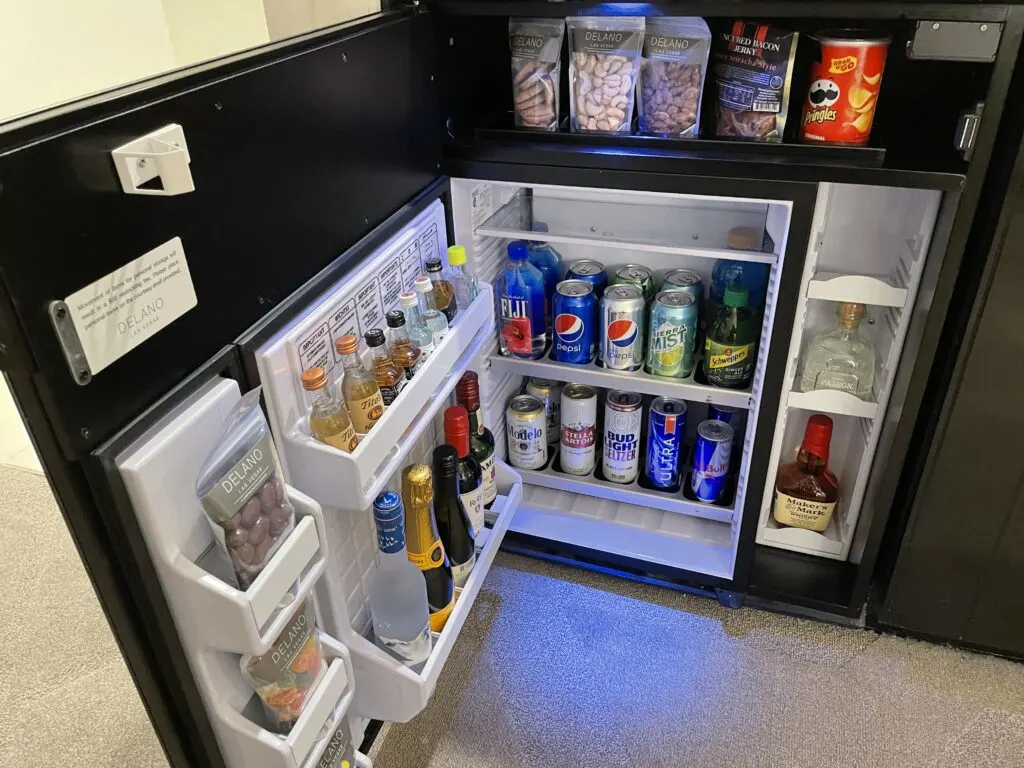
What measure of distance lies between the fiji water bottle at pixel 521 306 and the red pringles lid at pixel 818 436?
1.96 ft

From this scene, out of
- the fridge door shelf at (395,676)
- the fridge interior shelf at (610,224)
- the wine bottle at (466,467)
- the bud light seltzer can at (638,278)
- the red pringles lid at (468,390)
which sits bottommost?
the fridge door shelf at (395,676)

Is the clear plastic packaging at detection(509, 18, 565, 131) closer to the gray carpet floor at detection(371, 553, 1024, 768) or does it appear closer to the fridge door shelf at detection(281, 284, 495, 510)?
the fridge door shelf at detection(281, 284, 495, 510)

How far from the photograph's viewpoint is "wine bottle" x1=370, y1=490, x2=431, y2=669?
123 centimetres

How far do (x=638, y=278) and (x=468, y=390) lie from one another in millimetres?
490

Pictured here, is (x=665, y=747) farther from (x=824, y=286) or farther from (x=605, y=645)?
(x=824, y=286)

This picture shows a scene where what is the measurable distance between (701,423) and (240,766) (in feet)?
3.70

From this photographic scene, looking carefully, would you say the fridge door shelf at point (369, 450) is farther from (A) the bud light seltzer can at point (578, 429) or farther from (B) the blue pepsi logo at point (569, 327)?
(A) the bud light seltzer can at point (578, 429)

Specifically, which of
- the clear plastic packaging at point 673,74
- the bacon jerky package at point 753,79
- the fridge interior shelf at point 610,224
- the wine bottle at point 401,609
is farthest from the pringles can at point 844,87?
the wine bottle at point 401,609

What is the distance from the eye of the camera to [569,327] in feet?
5.20

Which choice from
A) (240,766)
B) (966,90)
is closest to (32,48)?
(240,766)

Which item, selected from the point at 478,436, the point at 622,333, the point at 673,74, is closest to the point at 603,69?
the point at 673,74

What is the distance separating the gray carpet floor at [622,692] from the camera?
57.0 inches

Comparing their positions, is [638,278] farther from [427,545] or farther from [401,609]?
[401,609]

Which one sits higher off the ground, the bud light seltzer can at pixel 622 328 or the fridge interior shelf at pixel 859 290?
the fridge interior shelf at pixel 859 290
